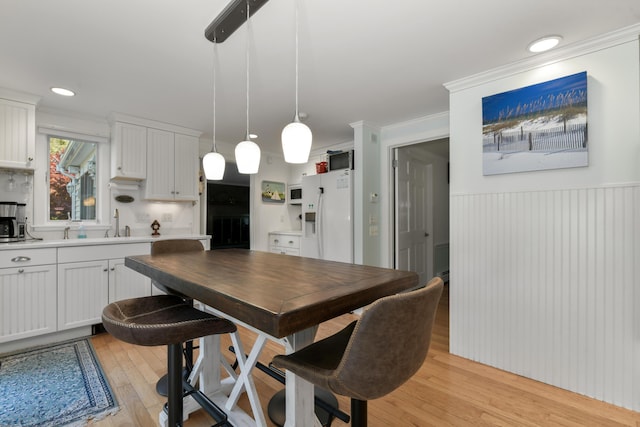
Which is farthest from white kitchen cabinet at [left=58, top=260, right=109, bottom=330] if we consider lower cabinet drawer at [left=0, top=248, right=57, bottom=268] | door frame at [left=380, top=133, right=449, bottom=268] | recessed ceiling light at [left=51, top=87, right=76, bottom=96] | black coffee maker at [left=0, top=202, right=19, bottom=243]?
door frame at [left=380, top=133, right=449, bottom=268]

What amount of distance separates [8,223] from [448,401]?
3877mm

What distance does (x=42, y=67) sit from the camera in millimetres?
2230

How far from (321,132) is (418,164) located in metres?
1.46

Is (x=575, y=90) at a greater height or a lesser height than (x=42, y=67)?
lesser

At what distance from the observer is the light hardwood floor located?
170cm

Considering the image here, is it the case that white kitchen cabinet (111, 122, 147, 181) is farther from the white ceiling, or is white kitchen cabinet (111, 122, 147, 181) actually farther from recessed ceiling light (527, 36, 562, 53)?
recessed ceiling light (527, 36, 562, 53)

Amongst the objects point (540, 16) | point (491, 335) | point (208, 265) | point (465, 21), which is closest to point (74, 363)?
point (208, 265)

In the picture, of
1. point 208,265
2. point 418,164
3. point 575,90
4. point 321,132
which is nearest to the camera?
point 208,265

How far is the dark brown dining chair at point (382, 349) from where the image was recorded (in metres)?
0.87

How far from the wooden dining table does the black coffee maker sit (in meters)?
1.82

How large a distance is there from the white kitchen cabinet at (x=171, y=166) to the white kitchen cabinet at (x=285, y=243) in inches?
57.8

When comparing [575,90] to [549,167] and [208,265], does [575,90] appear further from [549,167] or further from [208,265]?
[208,265]

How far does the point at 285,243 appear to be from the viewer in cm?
470

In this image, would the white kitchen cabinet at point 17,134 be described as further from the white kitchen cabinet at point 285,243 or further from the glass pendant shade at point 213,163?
the white kitchen cabinet at point 285,243
